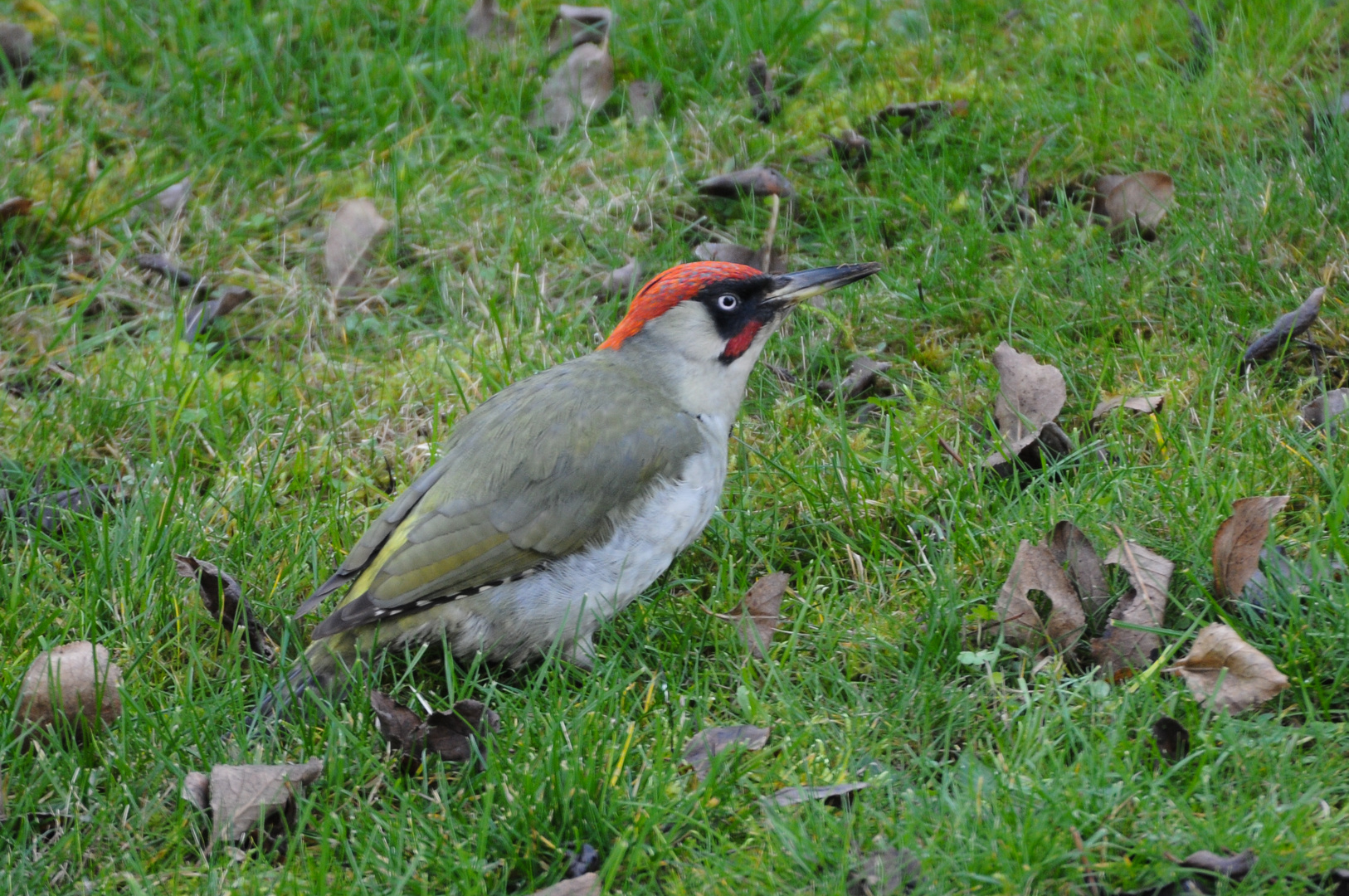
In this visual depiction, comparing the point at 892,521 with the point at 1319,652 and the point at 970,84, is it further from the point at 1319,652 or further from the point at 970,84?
the point at 970,84

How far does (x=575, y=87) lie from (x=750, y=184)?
0.97 metres

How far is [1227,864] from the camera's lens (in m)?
2.31

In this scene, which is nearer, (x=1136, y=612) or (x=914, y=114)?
(x=1136, y=612)

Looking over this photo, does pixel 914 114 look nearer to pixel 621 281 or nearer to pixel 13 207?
pixel 621 281

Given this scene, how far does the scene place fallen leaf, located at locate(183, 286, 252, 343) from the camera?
4.71 meters

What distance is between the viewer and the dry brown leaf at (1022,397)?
366 cm

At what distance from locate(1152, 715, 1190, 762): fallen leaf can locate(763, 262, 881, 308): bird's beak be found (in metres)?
1.51

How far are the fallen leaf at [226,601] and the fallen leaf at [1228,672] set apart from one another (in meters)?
2.10

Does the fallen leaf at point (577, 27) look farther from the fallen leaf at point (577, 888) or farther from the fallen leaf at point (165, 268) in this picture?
the fallen leaf at point (577, 888)

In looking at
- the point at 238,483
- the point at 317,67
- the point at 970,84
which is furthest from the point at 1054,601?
the point at 317,67

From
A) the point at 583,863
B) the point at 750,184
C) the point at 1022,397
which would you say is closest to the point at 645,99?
the point at 750,184

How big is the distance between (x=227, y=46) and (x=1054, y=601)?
4081mm

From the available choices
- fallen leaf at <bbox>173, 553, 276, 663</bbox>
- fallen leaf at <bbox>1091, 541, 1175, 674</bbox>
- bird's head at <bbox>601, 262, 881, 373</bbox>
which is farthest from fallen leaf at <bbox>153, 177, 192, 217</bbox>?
fallen leaf at <bbox>1091, 541, 1175, 674</bbox>

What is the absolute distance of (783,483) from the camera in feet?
12.3
